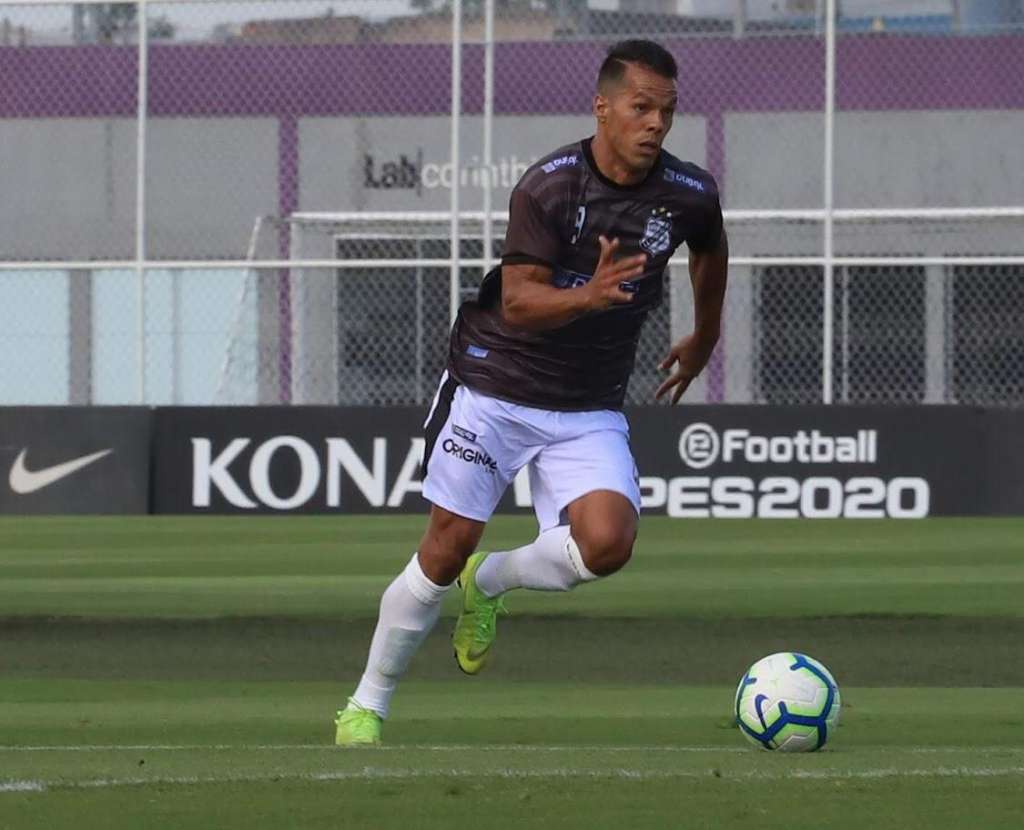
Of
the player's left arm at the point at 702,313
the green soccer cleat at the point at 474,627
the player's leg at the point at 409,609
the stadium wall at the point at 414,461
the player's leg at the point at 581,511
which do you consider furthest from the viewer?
the stadium wall at the point at 414,461

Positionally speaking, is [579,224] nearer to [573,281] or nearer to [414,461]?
[573,281]

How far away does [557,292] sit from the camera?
22.0ft

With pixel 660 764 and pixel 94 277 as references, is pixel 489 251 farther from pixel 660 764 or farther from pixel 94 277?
pixel 660 764

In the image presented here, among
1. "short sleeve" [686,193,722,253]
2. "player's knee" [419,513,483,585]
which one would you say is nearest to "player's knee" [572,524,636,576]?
"player's knee" [419,513,483,585]

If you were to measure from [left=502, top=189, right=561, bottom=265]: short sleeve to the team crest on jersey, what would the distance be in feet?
1.10

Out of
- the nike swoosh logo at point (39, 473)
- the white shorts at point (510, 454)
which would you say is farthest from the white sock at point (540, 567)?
the nike swoosh logo at point (39, 473)

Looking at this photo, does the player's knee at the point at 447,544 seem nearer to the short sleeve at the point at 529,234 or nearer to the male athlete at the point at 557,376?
the male athlete at the point at 557,376

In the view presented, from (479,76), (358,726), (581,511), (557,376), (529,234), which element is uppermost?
(479,76)

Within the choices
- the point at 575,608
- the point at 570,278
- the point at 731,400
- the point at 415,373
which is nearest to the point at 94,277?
the point at 415,373

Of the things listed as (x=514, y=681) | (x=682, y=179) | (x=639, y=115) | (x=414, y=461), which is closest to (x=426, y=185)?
(x=414, y=461)

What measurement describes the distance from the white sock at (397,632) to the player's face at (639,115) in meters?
1.52

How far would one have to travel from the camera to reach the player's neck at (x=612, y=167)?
6992 mm

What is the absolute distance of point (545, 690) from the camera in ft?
30.3

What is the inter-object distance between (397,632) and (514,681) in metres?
2.51
